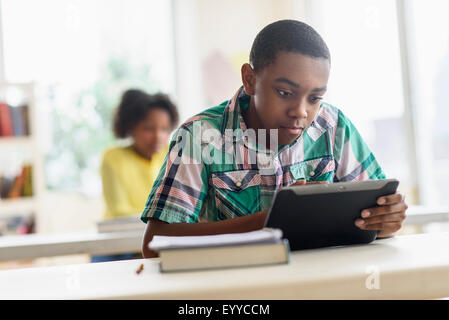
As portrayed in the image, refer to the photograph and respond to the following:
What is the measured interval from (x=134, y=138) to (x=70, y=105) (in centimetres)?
163

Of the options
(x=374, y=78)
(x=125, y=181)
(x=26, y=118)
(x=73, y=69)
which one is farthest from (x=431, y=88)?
(x=73, y=69)

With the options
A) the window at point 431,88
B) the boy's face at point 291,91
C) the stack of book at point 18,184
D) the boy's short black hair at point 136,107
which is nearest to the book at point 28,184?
the stack of book at point 18,184

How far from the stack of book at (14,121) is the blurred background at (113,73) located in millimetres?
10

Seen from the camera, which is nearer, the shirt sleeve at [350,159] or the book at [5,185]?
the shirt sleeve at [350,159]

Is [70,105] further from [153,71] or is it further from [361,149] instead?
[361,149]

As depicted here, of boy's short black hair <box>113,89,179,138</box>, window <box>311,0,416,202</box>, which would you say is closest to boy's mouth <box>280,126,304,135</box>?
boy's short black hair <box>113,89,179,138</box>

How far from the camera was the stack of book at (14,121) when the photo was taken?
3.63 meters

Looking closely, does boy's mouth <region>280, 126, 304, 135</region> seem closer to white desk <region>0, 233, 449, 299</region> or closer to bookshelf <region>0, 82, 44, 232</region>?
white desk <region>0, 233, 449, 299</region>

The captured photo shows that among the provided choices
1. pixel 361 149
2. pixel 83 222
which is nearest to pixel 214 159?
pixel 361 149

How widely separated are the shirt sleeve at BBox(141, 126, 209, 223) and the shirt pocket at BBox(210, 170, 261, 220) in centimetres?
4

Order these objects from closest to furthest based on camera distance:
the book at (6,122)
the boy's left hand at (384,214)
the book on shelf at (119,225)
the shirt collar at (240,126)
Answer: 1. the boy's left hand at (384,214)
2. the shirt collar at (240,126)
3. the book on shelf at (119,225)
4. the book at (6,122)

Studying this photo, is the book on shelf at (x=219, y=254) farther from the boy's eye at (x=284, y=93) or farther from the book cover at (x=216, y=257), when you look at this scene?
the boy's eye at (x=284, y=93)

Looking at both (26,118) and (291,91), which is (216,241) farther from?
(26,118)

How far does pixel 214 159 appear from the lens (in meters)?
1.32
